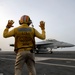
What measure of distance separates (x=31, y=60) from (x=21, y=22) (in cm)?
107

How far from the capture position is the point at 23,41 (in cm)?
514

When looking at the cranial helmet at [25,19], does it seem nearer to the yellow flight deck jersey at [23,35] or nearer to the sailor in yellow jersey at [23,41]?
the sailor in yellow jersey at [23,41]

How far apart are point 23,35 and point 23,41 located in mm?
161

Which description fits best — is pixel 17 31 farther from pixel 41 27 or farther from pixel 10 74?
pixel 10 74

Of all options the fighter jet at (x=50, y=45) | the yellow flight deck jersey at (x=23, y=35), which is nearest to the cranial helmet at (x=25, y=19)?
the yellow flight deck jersey at (x=23, y=35)

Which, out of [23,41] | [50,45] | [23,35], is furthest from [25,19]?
[50,45]

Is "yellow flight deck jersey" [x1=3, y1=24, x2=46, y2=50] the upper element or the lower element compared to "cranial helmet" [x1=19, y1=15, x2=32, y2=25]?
lower

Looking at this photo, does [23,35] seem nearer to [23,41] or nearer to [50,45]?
[23,41]

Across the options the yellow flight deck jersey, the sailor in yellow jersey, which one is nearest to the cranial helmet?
the sailor in yellow jersey

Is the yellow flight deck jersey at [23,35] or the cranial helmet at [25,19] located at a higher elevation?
the cranial helmet at [25,19]

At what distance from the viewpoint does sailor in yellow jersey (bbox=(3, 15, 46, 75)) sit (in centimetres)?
509

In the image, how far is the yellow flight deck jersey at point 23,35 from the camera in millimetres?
5117

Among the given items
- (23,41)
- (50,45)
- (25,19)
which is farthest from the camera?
(50,45)

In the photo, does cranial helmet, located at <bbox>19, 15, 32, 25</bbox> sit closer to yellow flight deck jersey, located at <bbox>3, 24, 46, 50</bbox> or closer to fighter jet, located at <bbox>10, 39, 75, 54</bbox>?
yellow flight deck jersey, located at <bbox>3, 24, 46, 50</bbox>
